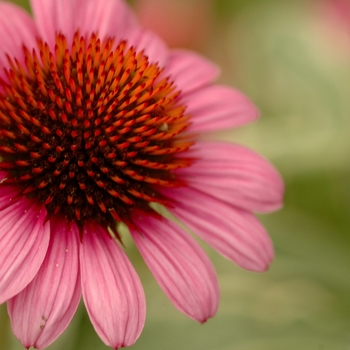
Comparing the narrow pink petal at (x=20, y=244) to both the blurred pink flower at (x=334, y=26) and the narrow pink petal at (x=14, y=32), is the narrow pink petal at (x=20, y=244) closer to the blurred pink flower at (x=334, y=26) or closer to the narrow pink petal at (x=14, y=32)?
the narrow pink petal at (x=14, y=32)

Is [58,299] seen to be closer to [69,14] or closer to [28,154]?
[28,154]

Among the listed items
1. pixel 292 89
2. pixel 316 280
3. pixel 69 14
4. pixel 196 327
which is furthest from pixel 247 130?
pixel 69 14

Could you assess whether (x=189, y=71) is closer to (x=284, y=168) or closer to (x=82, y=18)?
(x=82, y=18)

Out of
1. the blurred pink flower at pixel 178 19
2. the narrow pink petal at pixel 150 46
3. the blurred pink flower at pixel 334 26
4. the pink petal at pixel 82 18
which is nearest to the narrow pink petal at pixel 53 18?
the pink petal at pixel 82 18

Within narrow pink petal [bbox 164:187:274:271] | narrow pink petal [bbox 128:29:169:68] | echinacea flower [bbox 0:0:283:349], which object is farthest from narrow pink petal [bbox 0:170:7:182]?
narrow pink petal [bbox 128:29:169:68]

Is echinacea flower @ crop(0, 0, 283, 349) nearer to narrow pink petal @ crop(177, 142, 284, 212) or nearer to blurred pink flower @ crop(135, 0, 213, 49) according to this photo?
narrow pink petal @ crop(177, 142, 284, 212)

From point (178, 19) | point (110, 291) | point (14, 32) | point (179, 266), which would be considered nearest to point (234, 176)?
point (179, 266)

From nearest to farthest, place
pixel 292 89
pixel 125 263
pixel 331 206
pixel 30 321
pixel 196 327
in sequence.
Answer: pixel 30 321, pixel 125 263, pixel 196 327, pixel 331 206, pixel 292 89
